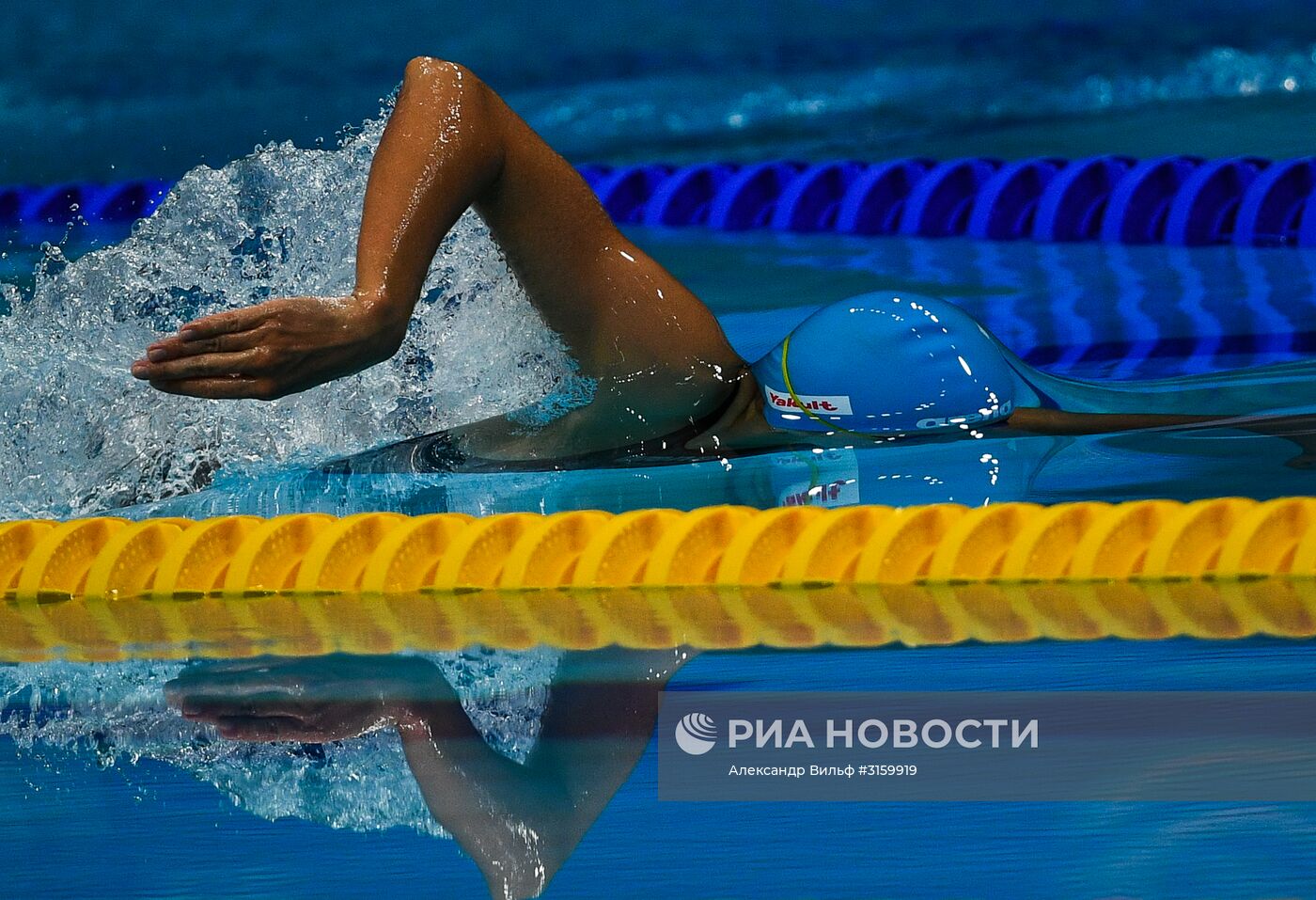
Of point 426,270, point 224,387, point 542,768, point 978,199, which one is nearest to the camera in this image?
point 542,768

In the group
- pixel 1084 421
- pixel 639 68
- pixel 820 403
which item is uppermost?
pixel 820 403

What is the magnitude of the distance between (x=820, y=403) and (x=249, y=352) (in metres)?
1.09

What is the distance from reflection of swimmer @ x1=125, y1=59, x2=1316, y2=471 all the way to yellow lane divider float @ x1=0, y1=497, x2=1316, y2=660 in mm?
316

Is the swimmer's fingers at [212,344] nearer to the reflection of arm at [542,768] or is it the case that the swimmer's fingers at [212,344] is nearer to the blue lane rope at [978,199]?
the reflection of arm at [542,768]

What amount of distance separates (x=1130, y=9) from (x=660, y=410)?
755 centimetres

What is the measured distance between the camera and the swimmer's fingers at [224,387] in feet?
6.73

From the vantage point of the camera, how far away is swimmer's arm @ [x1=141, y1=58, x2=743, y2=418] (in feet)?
6.73

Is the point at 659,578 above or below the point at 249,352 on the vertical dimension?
below

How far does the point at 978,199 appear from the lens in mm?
6062

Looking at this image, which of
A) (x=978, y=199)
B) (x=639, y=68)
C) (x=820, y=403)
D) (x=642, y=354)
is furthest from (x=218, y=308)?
(x=639, y=68)

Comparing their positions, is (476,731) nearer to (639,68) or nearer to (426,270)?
(426,270)

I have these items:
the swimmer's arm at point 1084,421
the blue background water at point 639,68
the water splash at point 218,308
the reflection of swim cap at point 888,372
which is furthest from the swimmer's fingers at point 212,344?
the blue background water at point 639,68

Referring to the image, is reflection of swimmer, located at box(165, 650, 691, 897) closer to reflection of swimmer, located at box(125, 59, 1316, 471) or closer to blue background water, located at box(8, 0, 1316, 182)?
reflection of swimmer, located at box(125, 59, 1316, 471)

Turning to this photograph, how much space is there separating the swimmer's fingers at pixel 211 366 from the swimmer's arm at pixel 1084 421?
135cm
